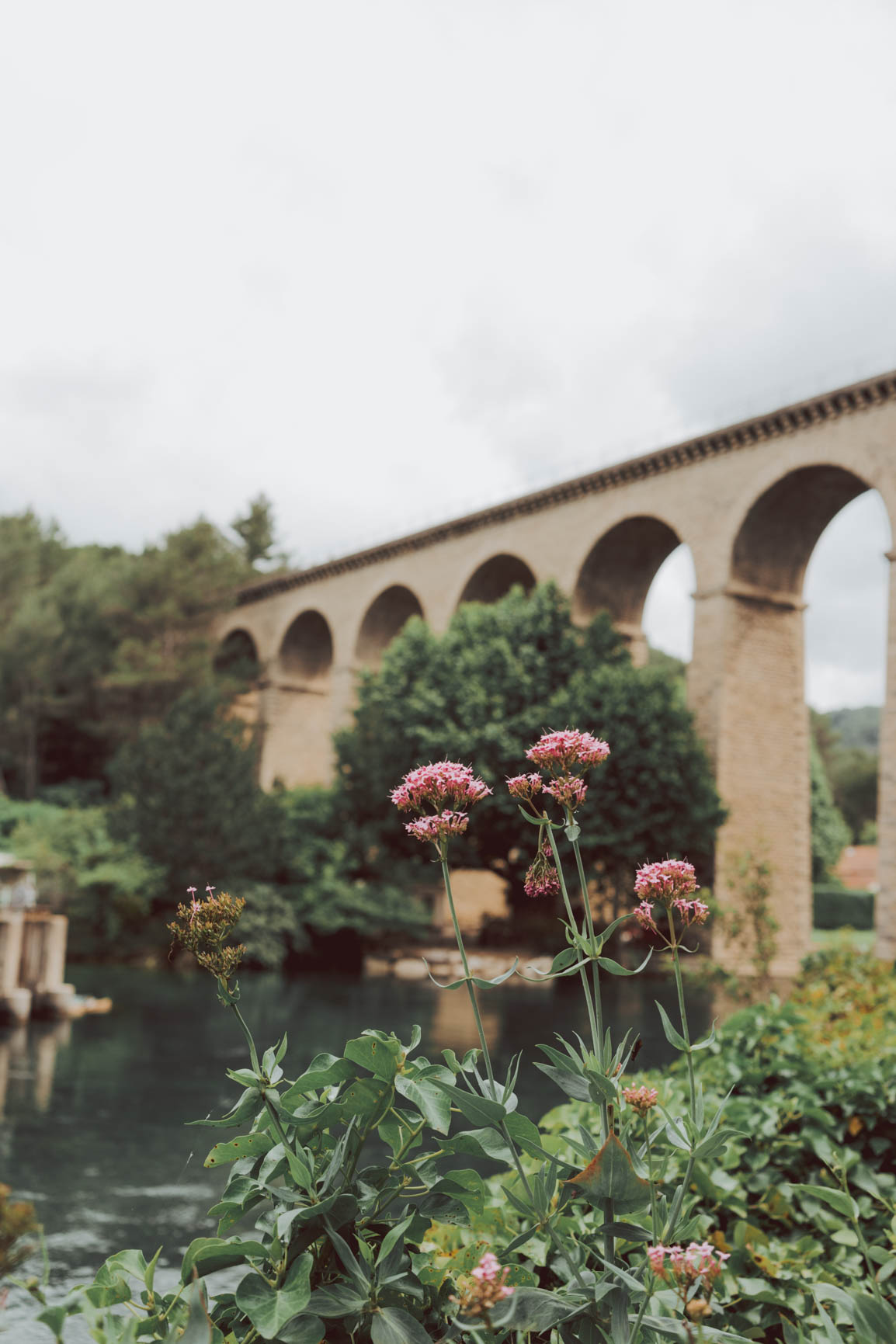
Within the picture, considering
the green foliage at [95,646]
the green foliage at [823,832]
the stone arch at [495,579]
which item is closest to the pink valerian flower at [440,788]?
the stone arch at [495,579]

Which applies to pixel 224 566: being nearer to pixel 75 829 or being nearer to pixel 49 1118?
pixel 75 829

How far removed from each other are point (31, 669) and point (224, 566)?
717cm

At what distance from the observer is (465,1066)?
1.81 m

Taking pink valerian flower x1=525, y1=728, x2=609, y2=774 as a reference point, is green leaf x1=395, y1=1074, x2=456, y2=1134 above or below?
below

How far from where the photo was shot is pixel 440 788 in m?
1.94

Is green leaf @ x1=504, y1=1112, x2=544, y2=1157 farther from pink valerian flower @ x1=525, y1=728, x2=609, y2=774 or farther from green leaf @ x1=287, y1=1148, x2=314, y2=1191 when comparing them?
pink valerian flower @ x1=525, y1=728, x2=609, y2=774

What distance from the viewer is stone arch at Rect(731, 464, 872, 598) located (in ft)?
81.1

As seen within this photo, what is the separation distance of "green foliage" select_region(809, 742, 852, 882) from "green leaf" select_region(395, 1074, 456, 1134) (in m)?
45.2

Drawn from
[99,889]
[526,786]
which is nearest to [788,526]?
[99,889]

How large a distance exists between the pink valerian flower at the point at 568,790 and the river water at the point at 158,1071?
124 centimetres

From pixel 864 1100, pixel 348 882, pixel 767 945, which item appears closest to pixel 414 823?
pixel 864 1100

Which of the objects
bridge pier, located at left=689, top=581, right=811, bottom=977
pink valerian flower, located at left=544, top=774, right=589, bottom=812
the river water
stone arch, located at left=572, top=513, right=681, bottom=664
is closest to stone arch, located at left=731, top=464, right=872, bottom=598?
bridge pier, located at left=689, top=581, right=811, bottom=977

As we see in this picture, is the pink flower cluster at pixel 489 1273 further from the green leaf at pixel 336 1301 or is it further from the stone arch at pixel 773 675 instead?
the stone arch at pixel 773 675

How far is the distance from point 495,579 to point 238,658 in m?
12.5
